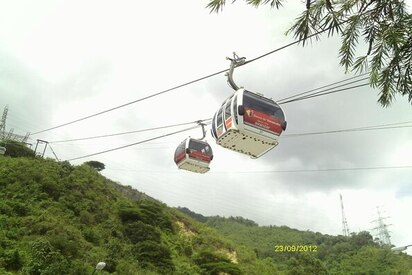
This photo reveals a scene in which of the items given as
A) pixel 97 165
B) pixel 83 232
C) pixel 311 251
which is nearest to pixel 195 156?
pixel 83 232

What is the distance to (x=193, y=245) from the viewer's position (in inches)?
1531

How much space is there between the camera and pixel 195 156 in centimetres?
1415

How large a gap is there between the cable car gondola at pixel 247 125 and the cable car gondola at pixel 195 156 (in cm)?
449

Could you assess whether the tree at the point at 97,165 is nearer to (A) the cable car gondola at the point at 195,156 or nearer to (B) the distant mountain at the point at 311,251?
(B) the distant mountain at the point at 311,251

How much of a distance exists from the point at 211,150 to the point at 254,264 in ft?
102

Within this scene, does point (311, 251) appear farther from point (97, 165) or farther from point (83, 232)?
point (83, 232)

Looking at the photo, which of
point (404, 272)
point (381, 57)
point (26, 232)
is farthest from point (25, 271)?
point (404, 272)

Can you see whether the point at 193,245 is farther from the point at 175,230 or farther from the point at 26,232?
the point at 26,232

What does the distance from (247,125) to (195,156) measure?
5.36 meters

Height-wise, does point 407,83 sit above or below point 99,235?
below

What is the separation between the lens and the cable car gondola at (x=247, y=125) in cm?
898
